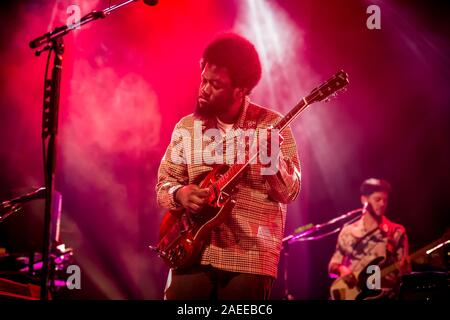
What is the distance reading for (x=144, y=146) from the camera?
6.43 metres

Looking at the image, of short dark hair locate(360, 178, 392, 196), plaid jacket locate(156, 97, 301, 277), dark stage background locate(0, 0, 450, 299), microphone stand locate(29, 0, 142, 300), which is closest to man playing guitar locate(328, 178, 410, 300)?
short dark hair locate(360, 178, 392, 196)

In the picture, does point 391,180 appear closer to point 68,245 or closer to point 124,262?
point 124,262

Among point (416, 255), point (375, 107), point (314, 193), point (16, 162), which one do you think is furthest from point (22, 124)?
point (416, 255)

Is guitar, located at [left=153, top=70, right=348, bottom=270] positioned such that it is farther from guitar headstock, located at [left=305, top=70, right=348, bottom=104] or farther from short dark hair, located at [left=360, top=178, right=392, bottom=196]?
short dark hair, located at [left=360, top=178, right=392, bottom=196]

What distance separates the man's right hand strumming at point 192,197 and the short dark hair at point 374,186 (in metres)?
4.12

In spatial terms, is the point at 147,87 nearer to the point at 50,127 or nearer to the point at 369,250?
the point at 369,250

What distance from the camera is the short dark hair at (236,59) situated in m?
3.26

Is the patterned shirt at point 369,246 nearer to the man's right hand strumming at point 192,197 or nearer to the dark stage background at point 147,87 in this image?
the dark stage background at point 147,87

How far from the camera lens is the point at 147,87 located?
6.45 meters

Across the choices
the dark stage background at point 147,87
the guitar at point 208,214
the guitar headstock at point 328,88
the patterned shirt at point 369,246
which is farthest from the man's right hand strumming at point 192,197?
the patterned shirt at point 369,246

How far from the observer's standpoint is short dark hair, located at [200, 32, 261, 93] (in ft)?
10.7

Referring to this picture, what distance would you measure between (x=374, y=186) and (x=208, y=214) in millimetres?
4159

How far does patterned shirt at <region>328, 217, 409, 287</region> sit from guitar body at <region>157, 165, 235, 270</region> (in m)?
3.70

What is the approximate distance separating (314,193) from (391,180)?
1.10 meters
